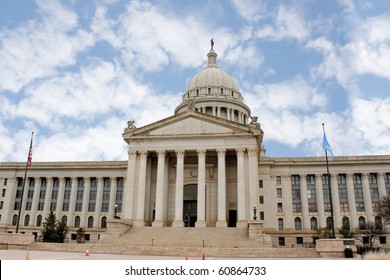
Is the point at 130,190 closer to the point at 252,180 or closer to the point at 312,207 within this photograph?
the point at 252,180

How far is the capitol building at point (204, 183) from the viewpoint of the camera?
50.6 meters

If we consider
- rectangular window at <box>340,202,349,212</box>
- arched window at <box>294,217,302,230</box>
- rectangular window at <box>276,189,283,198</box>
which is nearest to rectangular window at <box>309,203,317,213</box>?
arched window at <box>294,217,302,230</box>

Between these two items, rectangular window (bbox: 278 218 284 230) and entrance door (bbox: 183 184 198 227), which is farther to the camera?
rectangular window (bbox: 278 218 284 230)

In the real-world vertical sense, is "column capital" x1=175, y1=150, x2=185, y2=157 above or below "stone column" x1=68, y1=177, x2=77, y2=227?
above

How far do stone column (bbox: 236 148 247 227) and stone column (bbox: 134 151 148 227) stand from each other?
42.6ft

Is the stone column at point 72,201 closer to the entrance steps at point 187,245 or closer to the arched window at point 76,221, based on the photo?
the arched window at point 76,221

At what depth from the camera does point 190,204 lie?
55531mm

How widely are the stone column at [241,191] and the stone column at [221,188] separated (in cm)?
194

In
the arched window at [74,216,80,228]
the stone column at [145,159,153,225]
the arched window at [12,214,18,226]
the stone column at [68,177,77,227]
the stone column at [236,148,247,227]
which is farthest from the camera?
the arched window at [12,214,18,226]

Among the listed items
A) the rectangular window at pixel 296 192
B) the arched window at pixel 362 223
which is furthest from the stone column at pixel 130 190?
the arched window at pixel 362 223

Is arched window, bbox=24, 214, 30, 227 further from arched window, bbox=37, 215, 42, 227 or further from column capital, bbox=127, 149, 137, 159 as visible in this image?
column capital, bbox=127, 149, 137, 159

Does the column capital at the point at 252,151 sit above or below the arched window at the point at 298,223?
above

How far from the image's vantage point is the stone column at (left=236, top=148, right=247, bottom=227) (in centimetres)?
4772
